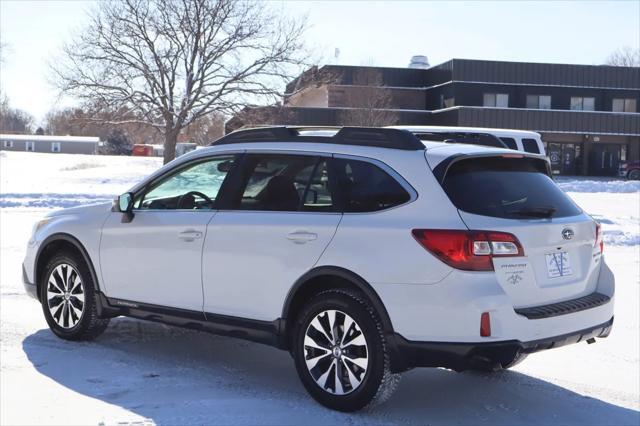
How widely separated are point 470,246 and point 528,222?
1.68ft

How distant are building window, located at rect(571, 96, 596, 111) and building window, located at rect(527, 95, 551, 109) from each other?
1.88 meters

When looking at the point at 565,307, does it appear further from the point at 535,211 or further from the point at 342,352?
the point at 342,352

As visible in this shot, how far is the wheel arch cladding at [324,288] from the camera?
4.56 metres

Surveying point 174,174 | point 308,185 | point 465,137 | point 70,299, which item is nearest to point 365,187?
point 308,185

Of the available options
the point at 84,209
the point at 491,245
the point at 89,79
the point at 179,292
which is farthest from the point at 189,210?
the point at 89,79

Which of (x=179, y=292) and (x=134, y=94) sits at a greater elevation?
(x=134, y=94)

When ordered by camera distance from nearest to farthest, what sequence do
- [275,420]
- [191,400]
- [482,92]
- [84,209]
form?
[275,420] → [191,400] → [84,209] → [482,92]

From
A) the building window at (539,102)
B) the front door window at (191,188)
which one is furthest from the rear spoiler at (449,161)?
the building window at (539,102)

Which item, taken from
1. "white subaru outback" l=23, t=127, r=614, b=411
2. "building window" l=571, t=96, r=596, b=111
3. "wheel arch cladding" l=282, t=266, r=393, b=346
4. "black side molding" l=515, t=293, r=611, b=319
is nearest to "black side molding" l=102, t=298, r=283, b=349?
"white subaru outback" l=23, t=127, r=614, b=411

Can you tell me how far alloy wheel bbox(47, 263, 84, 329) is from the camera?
6.37 m

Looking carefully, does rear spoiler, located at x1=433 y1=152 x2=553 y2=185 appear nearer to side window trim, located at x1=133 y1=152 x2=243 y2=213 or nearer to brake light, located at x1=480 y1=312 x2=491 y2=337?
brake light, located at x1=480 y1=312 x2=491 y2=337

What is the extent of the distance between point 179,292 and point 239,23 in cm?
3237

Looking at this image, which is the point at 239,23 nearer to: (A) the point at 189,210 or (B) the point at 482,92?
(B) the point at 482,92

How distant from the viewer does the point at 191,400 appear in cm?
499
